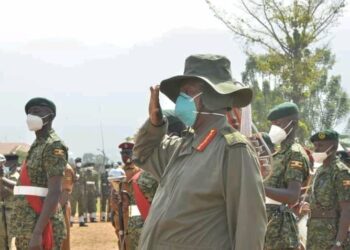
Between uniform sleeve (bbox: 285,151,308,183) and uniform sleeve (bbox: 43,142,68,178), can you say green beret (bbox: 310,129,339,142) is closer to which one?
uniform sleeve (bbox: 285,151,308,183)

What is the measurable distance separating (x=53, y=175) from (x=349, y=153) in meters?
6.43

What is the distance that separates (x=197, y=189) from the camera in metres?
3.55

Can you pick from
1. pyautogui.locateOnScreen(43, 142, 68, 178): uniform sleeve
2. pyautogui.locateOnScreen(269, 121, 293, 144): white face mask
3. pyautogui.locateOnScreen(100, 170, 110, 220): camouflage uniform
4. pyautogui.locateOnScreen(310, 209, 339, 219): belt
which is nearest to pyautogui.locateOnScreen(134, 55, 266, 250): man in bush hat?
pyautogui.locateOnScreen(43, 142, 68, 178): uniform sleeve

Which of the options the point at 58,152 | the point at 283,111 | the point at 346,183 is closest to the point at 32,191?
the point at 58,152

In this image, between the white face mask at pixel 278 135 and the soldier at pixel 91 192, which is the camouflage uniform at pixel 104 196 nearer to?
the soldier at pixel 91 192

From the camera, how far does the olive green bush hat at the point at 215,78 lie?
3.77 meters

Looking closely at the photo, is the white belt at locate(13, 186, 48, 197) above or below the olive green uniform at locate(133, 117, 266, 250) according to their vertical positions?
below

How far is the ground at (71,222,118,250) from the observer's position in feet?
53.8

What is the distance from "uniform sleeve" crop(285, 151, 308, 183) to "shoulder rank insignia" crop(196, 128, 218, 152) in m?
2.97

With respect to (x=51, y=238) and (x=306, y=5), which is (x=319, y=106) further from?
(x=51, y=238)

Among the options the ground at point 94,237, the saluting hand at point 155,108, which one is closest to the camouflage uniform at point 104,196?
the ground at point 94,237

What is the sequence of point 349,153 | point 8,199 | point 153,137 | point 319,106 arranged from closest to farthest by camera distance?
point 153,137 → point 8,199 → point 349,153 → point 319,106

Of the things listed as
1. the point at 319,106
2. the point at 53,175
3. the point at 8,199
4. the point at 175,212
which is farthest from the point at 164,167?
the point at 319,106

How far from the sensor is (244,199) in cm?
345
